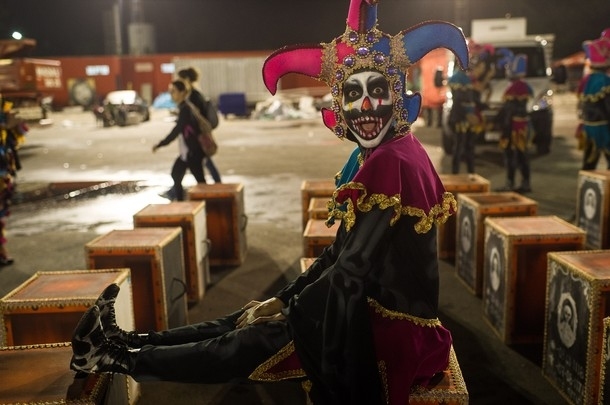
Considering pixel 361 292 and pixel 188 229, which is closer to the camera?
pixel 361 292

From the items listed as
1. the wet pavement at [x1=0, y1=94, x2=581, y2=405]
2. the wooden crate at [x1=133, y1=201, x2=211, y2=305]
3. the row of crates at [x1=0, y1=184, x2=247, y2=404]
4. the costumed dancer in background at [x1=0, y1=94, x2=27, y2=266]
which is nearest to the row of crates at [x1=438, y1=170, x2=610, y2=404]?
the wet pavement at [x1=0, y1=94, x2=581, y2=405]

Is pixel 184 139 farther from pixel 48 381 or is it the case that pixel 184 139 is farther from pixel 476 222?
pixel 48 381

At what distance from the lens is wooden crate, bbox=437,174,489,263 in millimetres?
6565

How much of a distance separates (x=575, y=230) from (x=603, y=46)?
3.77 meters

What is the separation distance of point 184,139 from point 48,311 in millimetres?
4502

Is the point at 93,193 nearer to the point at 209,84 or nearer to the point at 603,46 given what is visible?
the point at 603,46

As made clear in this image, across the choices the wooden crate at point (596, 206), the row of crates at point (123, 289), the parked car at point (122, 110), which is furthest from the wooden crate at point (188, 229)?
the parked car at point (122, 110)

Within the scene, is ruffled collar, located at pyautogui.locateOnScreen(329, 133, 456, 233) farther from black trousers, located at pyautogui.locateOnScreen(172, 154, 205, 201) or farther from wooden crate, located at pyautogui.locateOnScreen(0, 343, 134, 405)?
black trousers, located at pyautogui.locateOnScreen(172, 154, 205, 201)

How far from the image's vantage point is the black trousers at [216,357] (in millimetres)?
2730

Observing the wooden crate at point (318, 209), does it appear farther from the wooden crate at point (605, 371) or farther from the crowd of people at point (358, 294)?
the wooden crate at point (605, 371)

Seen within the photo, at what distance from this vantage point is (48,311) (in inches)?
146

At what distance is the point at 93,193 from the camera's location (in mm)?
11031

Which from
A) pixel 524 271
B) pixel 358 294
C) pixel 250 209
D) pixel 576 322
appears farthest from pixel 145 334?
pixel 250 209

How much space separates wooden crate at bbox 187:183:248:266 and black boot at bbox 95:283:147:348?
11.6ft
